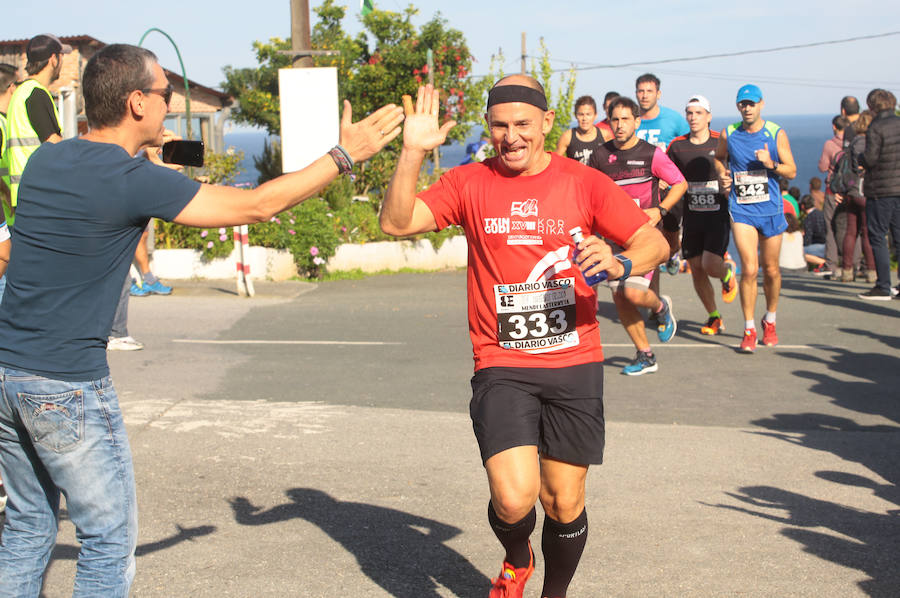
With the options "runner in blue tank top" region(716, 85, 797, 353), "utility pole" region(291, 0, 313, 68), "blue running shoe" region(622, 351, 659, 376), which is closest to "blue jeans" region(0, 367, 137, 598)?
"blue running shoe" region(622, 351, 659, 376)

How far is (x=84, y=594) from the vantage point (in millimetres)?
3057

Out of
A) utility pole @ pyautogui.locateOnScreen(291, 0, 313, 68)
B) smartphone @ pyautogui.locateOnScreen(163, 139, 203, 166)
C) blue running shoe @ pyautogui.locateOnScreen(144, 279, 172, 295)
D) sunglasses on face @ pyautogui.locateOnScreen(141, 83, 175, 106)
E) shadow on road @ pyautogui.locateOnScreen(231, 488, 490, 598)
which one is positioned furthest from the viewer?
utility pole @ pyautogui.locateOnScreen(291, 0, 313, 68)

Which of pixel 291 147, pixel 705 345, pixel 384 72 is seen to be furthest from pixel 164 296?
pixel 384 72

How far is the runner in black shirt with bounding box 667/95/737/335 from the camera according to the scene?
9.96 metres

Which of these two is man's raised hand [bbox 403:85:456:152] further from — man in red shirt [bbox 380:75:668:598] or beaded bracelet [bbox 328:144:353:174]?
beaded bracelet [bbox 328:144:353:174]

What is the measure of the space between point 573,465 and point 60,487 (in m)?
1.89

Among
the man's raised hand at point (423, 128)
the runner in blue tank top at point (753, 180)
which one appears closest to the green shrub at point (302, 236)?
the runner in blue tank top at point (753, 180)

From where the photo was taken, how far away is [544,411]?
13.0 feet

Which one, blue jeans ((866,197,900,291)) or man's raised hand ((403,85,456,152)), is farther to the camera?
blue jeans ((866,197,900,291))

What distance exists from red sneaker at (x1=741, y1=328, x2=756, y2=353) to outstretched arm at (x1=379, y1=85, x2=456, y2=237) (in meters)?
6.22

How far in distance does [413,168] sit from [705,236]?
6964mm

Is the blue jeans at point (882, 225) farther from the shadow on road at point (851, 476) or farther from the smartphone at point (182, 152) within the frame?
the smartphone at point (182, 152)

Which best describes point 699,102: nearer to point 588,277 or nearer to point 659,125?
point 659,125

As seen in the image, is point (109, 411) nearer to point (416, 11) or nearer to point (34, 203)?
point (34, 203)
